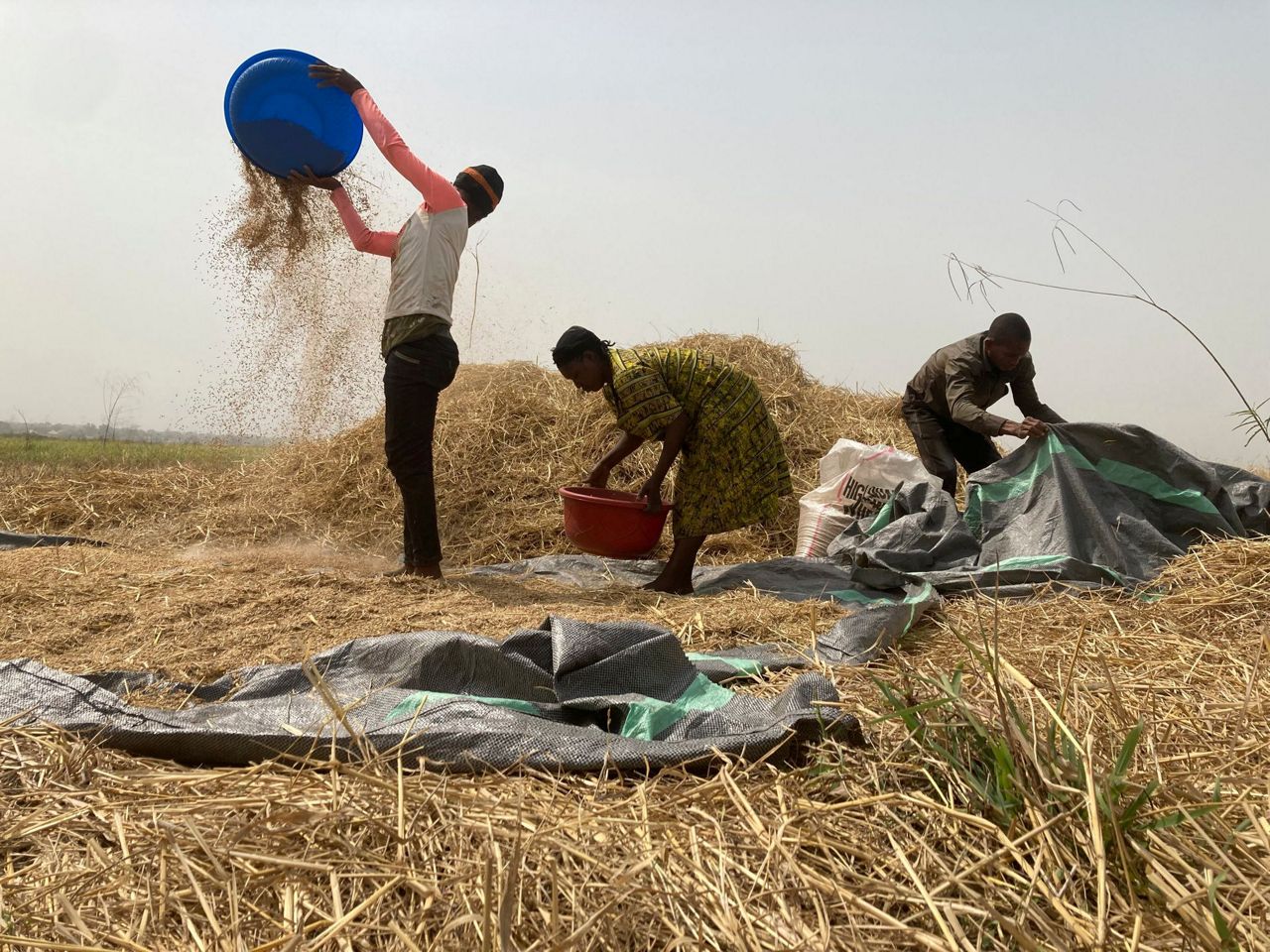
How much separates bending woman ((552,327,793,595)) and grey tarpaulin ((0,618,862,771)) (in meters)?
1.69

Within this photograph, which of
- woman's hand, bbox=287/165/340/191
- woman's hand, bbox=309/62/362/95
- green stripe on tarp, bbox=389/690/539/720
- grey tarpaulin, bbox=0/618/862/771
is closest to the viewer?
grey tarpaulin, bbox=0/618/862/771

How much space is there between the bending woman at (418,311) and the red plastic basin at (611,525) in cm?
67

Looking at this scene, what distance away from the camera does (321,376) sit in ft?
18.8

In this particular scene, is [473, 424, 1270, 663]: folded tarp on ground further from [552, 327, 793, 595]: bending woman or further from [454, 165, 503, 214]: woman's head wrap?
[454, 165, 503, 214]: woman's head wrap

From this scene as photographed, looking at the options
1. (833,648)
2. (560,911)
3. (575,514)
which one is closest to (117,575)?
(575,514)

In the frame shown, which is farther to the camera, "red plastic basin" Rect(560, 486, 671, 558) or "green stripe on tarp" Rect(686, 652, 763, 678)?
"red plastic basin" Rect(560, 486, 671, 558)

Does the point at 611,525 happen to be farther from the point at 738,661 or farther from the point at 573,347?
the point at 738,661

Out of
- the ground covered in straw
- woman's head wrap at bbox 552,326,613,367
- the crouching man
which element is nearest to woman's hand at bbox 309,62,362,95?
woman's head wrap at bbox 552,326,613,367

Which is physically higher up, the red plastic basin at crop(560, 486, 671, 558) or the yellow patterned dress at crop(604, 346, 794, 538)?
the yellow patterned dress at crop(604, 346, 794, 538)

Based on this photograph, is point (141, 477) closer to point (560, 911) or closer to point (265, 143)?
point (265, 143)

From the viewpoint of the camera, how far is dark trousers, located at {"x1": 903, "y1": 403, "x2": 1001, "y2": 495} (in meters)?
4.85

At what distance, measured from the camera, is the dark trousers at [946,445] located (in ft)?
15.9

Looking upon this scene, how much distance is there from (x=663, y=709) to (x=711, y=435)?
2.42 metres

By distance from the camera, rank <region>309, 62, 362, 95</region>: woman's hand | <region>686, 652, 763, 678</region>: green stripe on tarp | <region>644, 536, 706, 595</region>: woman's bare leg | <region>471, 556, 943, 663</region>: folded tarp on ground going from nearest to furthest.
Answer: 1. <region>686, 652, 763, 678</region>: green stripe on tarp
2. <region>471, 556, 943, 663</region>: folded tarp on ground
3. <region>309, 62, 362, 95</region>: woman's hand
4. <region>644, 536, 706, 595</region>: woman's bare leg
